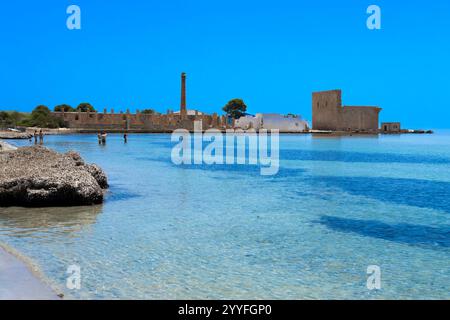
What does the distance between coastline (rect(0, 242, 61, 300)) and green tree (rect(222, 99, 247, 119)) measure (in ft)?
327

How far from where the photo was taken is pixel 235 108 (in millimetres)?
106312

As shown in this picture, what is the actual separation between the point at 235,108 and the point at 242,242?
325ft

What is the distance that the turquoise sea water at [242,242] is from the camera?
577cm

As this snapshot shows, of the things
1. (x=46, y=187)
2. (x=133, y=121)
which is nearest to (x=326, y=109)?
(x=133, y=121)

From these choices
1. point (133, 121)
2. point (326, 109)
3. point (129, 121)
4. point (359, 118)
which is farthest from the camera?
point (359, 118)

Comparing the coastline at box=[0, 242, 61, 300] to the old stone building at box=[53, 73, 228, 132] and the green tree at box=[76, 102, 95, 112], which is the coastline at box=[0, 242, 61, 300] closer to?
the old stone building at box=[53, 73, 228, 132]

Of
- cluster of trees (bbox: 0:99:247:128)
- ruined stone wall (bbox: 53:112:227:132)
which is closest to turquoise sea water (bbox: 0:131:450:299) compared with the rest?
cluster of trees (bbox: 0:99:247:128)

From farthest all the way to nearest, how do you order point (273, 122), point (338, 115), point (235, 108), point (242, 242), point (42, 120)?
point (235, 108) < point (273, 122) < point (338, 115) < point (42, 120) < point (242, 242)

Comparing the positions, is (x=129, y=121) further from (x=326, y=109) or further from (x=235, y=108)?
(x=326, y=109)

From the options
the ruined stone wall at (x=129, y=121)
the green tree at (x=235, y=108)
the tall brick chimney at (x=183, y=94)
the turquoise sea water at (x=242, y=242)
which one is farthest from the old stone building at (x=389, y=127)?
the turquoise sea water at (x=242, y=242)

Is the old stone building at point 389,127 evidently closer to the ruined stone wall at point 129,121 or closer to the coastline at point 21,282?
the ruined stone wall at point 129,121

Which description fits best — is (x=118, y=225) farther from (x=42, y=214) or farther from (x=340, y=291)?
(x=340, y=291)

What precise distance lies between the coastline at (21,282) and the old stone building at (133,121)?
245 ft

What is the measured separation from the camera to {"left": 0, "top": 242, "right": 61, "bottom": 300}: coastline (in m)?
4.65
